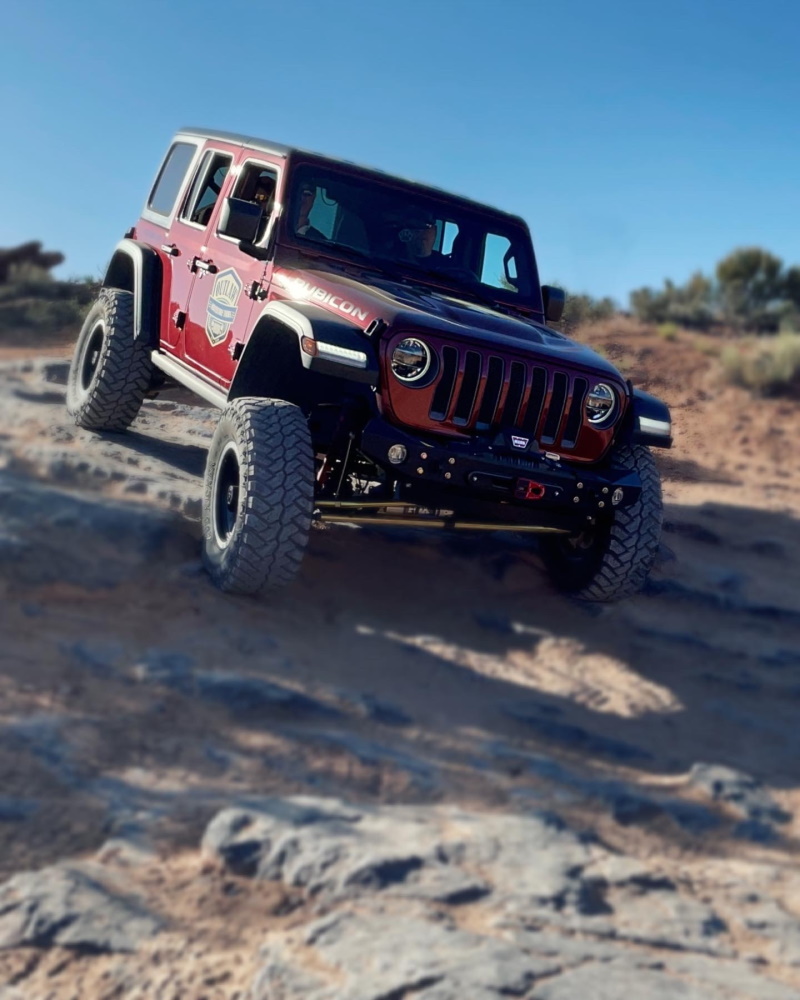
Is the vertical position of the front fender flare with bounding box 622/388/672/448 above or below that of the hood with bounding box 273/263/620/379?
below

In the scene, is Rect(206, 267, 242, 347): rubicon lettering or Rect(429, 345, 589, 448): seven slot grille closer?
Rect(429, 345, 589, 448): seven slot grille

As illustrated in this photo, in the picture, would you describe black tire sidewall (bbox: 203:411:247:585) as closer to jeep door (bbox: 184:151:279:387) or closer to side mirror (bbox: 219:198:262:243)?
jeep door (bbox: 184:151:279:387)

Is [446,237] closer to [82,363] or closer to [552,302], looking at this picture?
[552,302]

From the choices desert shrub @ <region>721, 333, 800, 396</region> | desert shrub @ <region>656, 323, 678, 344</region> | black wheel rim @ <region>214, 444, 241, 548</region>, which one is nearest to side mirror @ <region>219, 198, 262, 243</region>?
black wheel rim @ <region>214, 444, 241, 548</region>

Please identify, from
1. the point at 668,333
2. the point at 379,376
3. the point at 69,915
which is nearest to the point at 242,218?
the point at 379,376

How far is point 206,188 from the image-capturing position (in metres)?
6.91

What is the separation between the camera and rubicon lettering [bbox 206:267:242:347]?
19.8 feet

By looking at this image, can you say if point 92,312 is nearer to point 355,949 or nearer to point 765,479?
point 355,949

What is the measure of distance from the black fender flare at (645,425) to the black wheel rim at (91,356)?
3631 millimetres

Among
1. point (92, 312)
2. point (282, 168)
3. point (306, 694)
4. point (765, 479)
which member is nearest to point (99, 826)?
point (306, 694)

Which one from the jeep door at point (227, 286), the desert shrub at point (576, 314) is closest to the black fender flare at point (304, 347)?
the jeep door at point (227, 286)

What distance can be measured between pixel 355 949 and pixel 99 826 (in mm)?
905

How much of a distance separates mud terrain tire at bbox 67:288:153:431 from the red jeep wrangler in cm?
15

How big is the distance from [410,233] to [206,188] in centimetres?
142
